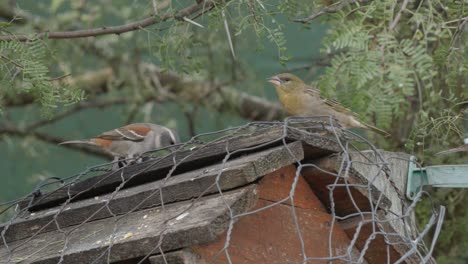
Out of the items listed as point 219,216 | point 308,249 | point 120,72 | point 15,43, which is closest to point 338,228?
point 308,249

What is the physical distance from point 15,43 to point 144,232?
5.38ft

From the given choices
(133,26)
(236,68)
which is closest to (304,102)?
(236,68)

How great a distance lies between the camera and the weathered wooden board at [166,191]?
323 cm

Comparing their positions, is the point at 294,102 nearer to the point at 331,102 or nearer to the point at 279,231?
the point at 331,102

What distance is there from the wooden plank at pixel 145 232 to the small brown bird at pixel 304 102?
2.88 metres

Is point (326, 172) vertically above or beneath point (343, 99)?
above

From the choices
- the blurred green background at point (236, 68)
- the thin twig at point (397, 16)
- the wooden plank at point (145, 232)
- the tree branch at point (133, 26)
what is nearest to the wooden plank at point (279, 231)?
the wooden plank at point (145, 232)

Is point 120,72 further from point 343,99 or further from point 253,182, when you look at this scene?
point 253,182

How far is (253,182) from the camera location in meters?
3.29

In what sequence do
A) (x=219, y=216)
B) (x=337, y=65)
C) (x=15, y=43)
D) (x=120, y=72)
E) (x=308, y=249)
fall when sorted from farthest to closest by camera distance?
(x=120, y=72)
(x=337, y=65)
(x=15, y=43)
(x=308, y=249)
(x=219, y=216)

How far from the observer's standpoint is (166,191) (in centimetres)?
341

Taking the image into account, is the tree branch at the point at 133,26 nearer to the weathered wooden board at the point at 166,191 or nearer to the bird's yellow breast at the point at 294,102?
the weathered wooden board at the point at 166,191

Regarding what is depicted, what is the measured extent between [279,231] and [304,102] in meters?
3.04

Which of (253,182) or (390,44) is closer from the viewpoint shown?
(253,182)
